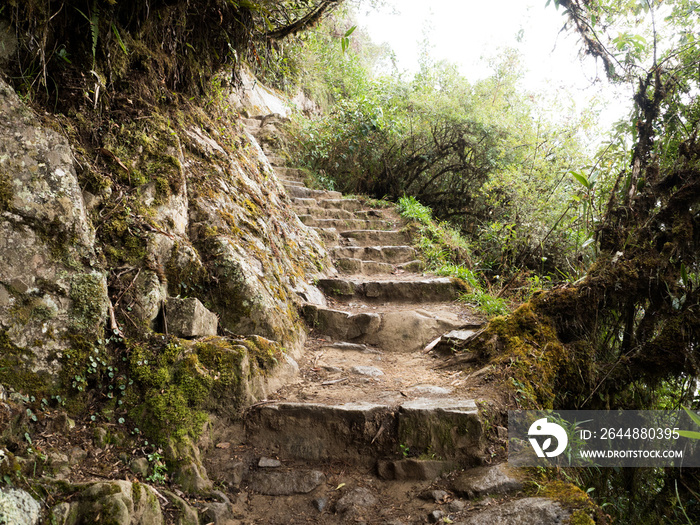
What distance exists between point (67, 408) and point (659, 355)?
10.8 feet

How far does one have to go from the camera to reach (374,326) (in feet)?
12.5

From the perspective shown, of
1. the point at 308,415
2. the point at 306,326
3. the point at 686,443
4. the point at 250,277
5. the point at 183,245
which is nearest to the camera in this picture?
the point at 308,415

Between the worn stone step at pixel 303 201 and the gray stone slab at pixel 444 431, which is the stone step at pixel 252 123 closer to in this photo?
the worn stone step at pixel 303 201

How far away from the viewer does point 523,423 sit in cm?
234

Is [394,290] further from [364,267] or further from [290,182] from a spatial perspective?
[290,182]

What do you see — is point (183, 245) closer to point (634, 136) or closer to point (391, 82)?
point (634, 136)

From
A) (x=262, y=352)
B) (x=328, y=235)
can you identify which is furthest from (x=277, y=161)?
(x=262, y=352)

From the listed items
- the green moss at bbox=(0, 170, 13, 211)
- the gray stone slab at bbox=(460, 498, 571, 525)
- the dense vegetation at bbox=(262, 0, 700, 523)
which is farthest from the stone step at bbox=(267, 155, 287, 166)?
the gray stone slab at bbox=(460, 498, 571, 525)

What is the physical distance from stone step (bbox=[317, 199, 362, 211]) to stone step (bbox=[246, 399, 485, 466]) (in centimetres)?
522

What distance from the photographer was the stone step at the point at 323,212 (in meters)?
6.70

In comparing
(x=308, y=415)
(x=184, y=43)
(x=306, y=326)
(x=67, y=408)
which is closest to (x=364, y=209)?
(x=306, y=326)

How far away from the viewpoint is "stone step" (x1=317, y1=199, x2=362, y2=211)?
7.31 m

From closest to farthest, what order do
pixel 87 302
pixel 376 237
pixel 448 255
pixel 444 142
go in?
pixel 87 302, pixel 448 255, pixel 376 237, pixel 444 142

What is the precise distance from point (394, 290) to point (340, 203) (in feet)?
10.8
